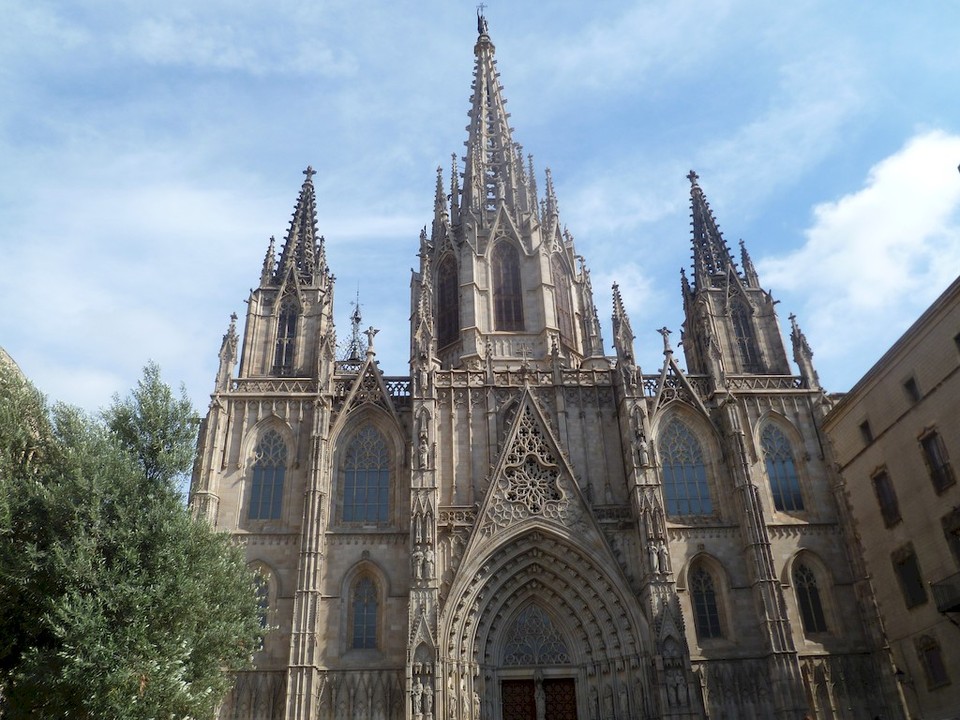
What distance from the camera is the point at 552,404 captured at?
30422 millimetres

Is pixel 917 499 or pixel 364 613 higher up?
pixel 917 499

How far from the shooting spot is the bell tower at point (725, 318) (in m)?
32.5

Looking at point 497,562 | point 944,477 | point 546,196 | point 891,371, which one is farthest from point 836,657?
point 546,196

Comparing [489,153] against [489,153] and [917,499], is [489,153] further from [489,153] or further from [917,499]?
[917,499]

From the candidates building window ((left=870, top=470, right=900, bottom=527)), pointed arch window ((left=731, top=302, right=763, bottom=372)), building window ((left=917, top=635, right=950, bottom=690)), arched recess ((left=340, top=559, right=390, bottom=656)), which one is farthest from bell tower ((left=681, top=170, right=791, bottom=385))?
arched recess ((left=340, top=559, right=390, bottom=656))

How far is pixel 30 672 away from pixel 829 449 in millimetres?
27036

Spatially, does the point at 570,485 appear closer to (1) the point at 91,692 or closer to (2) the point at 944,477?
(2) the point at 944,477

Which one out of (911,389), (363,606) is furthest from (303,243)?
(911,389)

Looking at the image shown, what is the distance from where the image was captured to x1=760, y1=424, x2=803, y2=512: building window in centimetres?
2909

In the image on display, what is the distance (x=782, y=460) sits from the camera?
98.4ft

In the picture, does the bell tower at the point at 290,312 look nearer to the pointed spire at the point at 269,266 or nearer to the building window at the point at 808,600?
the pointed spire at the point at 269,266

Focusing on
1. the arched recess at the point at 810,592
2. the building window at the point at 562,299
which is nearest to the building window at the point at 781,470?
the arched recess at the point at 810,592

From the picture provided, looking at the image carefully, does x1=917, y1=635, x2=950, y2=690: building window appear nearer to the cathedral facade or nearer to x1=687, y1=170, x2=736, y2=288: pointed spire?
the cathedral facade

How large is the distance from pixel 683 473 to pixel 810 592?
604 centimetres
